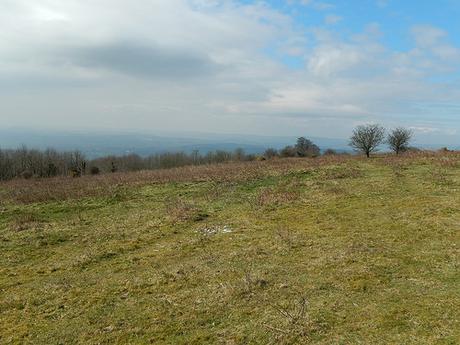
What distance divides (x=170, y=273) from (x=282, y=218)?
658cm

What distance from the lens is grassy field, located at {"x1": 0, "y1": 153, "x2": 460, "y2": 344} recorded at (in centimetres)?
725

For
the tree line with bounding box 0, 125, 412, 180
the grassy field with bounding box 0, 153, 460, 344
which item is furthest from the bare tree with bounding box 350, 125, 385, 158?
the grassy field with bounding box 0, 153, 460, 344

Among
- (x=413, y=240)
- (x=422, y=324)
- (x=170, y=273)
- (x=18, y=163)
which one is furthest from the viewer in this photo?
(x=18, y=163)

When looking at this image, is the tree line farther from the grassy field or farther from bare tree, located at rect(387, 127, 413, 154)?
the grassy field

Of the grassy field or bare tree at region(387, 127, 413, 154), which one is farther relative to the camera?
bare tree at region(387, 127, 413, 154)

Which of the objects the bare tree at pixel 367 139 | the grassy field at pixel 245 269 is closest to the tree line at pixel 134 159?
the bare tree at pixel 367 139

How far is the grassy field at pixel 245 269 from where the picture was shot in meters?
7.25

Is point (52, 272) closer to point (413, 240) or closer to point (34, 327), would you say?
point (34, 327)

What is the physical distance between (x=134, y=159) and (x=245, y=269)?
105 meters

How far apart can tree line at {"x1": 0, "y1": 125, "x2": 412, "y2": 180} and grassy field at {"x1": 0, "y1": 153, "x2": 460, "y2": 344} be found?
78.1 feet

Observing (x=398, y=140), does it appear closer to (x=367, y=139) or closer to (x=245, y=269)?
(x=367, y=139)

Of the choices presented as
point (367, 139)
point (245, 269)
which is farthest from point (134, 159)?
point (245, 269)

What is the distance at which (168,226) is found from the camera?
15.7m

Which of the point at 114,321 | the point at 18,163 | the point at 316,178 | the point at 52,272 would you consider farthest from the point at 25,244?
the point at 18,163
